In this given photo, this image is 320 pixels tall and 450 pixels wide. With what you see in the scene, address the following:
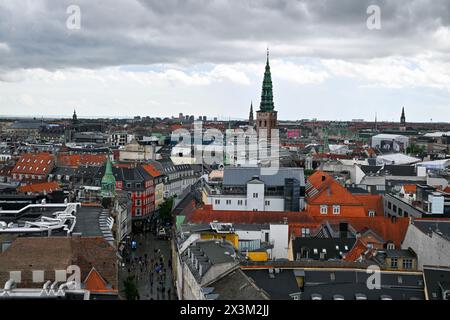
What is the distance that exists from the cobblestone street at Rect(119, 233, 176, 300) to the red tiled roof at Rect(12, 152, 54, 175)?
69.4 ft

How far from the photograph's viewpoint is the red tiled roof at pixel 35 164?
6333cm

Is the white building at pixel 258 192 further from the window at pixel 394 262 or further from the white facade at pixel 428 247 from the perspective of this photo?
the window at pixel 394 262

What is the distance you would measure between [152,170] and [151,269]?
2727cm

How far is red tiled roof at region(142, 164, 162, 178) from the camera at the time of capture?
199 feet

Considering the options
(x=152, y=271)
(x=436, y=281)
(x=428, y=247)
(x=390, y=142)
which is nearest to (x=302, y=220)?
(x=152, y=271)

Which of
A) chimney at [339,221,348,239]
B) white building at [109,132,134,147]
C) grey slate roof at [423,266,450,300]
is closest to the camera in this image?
grey slate roof at [423,266,450,300]

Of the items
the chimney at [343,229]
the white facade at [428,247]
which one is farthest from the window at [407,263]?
the chimney at [343,229]

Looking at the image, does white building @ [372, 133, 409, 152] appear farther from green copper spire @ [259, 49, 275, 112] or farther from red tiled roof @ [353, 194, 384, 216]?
red tiled roof @ [353, 194, 384, 216]

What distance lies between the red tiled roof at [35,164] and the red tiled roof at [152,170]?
1055 cm

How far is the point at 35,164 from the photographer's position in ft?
212

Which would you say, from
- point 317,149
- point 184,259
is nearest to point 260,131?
point 317,149

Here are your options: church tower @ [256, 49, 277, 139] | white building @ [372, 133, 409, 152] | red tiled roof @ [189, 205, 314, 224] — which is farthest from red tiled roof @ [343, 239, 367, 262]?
white building @ [372, 133, 409, 152]
